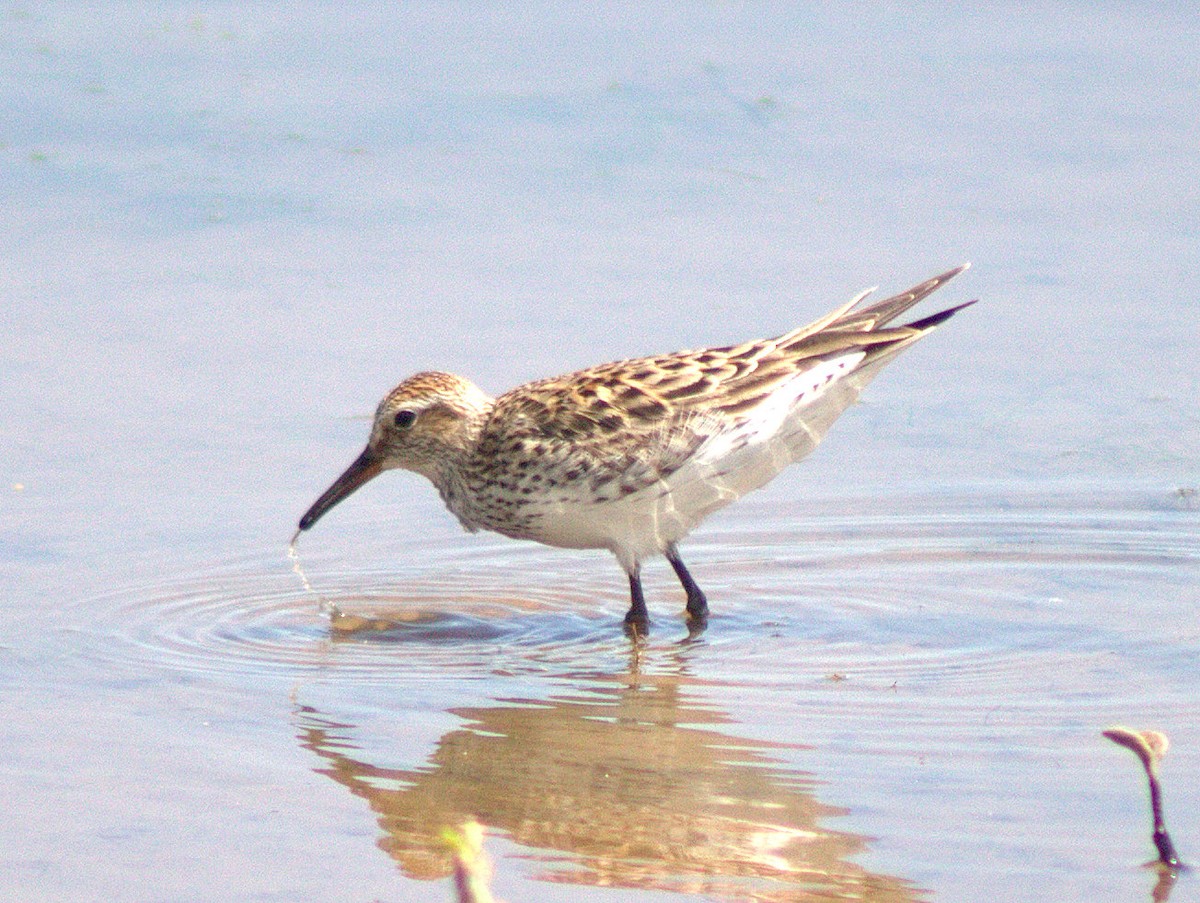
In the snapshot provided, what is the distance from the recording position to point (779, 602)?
854 centimetres

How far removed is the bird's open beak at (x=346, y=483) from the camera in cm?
875

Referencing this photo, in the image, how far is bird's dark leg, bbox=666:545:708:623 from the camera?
27.6 feet

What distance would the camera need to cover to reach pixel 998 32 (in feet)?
50.3

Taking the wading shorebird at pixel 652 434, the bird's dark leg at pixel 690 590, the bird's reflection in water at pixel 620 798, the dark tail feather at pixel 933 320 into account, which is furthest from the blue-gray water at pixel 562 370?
the dark tail feather at pixel 933 320

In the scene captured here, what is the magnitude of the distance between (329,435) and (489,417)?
141 cm

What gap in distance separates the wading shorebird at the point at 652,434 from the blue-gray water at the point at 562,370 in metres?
0.39

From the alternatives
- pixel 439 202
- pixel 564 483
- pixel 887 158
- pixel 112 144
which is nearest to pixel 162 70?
pixel 112 144

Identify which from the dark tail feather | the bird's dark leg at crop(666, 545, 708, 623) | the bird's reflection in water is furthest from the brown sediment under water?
the dark tail feather

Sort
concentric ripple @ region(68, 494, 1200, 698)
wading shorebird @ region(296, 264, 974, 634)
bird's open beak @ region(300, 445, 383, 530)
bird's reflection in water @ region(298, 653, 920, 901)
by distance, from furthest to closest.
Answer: bird's open beak @ region(300, 445, 383, 530)
wading shorebird @ region(296, 264, 974, 634)
concentric ripple @ region(68, 494, 1200, 698)
bird's reflection in water @ region(298, 653, 920, 901)

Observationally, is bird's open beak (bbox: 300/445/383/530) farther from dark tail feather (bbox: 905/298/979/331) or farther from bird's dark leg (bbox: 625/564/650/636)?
dark tail feather (bbox: 905/298/979/331)

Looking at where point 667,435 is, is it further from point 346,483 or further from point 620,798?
point 620,798

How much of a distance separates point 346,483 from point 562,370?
1.95 meters

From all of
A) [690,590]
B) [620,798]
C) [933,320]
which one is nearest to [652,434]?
[690,590]

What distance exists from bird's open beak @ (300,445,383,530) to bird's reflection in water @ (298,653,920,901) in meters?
1.80
